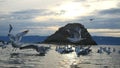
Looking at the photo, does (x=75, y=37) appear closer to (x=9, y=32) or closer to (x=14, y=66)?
(x=9, y=32)

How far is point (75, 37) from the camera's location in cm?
6462

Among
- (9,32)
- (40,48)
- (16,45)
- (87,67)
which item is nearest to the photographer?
(87,67)

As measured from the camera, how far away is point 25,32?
4422 centimetres

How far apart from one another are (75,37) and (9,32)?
19.6 m

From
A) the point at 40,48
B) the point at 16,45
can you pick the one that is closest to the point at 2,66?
the point at 16,45

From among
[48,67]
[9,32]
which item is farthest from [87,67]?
[9,32]

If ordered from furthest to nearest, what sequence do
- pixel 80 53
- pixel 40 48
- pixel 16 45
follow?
1. pixel 80 53
2. pixel 40 48
3. pixel 16 45

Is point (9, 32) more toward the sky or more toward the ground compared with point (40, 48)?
more toward the sky

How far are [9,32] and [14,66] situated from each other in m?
13.6

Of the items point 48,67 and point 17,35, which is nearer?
point 48,67

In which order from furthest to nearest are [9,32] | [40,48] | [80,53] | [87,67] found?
[80,53] < [40,48] < [9,32] < [87,67]

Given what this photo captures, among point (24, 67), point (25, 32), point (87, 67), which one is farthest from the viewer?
point (25, 32)

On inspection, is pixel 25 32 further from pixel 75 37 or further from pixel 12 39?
pixel 75 37

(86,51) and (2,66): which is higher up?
(2,66)
